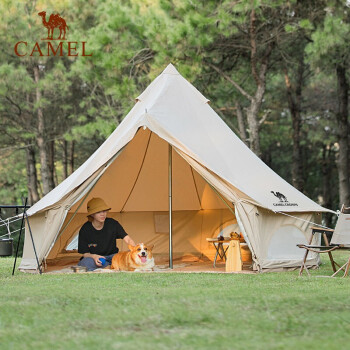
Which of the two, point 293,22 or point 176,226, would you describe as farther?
point 293,22

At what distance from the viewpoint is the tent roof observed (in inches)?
371

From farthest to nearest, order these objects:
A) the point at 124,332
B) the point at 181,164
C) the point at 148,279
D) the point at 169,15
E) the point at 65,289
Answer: the point at 169,15 → the point at 181,164 → the point at 148,279 → the point at 65,289 → the point at 124,332

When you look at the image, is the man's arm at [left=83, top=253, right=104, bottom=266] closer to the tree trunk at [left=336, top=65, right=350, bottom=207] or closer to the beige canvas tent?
the beige canvas tent

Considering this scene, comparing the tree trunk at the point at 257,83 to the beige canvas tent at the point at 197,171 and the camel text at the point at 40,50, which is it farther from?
the camel text at the point at 40,50

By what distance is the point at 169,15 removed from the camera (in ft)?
49.9

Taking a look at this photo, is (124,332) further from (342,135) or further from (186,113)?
(342,135)

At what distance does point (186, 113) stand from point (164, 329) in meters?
5.55

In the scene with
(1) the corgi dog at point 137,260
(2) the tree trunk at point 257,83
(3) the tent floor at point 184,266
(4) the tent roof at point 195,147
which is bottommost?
(3) the tent floor at point 184,266

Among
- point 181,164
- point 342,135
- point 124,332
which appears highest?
point 342,135

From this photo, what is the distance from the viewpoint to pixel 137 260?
930 cm

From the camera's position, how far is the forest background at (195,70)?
15.0 m

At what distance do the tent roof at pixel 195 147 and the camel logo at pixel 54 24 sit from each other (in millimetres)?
11154

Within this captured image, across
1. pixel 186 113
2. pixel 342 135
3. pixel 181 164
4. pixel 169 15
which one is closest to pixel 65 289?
pixel 186 113

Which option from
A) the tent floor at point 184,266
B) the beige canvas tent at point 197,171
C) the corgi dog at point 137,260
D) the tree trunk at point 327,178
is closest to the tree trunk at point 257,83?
the beige canvas tent at point 197,171
